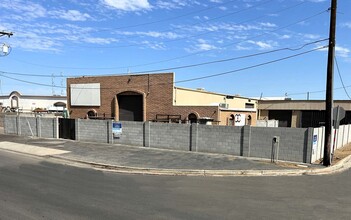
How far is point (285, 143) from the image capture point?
1534cm

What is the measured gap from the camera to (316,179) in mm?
11766

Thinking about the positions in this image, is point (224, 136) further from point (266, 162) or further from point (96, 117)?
point (96, 117)

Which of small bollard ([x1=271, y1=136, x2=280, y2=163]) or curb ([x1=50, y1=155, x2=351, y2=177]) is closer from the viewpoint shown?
curb ([x1=50, y1=155, x2=351, y2=177])

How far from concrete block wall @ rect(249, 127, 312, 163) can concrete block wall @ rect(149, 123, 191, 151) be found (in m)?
3.98

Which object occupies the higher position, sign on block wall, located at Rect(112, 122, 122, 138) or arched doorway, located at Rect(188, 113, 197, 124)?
arched doorway, located at Rect(188, 113, 197, 124)

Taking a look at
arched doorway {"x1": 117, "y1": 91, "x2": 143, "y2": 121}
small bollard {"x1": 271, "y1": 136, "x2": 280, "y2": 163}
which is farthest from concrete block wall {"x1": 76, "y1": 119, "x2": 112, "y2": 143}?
small bollard {"x1": 271, "y1": 136, "x2": 280, "y2": 163}

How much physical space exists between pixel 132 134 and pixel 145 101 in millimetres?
8334

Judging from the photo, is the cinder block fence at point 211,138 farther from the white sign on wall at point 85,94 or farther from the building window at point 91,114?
the white sign on wall at point 85,94

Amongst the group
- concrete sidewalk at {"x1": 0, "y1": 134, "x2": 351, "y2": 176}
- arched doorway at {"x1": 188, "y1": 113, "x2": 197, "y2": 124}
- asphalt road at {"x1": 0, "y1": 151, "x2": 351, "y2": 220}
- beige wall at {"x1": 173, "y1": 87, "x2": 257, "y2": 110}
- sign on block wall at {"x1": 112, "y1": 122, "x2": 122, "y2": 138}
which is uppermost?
beige wall at {"x1": 173, "y1": 87, "x2": 257, "y2": 110}

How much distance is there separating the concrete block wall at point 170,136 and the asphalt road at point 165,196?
671cm

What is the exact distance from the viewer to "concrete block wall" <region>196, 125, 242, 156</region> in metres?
16.8

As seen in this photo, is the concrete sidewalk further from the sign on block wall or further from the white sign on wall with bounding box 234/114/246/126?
the white sign on wall with bounding box 234/114/246/126

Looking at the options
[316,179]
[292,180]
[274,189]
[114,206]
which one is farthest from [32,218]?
[316,179]

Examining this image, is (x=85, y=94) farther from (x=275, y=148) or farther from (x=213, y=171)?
(x=213, y=171)
